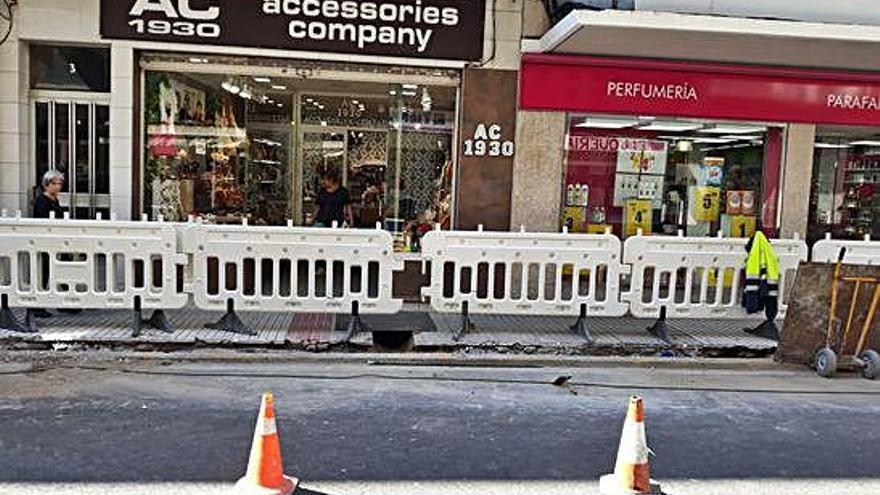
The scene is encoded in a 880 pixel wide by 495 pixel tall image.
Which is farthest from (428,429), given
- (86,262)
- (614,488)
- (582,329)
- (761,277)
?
(761,277)

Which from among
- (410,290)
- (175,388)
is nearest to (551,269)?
(410,290)

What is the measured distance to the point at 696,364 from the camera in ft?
26.1

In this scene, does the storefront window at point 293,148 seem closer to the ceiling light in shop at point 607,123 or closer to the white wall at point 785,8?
the ceiling light in shop at point 607,123

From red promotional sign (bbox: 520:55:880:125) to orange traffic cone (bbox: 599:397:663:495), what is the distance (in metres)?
6.23

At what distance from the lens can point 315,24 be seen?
9.73m

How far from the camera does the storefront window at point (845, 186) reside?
11227 millimetres

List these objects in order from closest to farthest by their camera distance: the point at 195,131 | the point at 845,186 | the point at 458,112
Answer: the point at 458,112
the point at 195,131
the point at 845,186

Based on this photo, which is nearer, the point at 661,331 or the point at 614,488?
the point at 614,488

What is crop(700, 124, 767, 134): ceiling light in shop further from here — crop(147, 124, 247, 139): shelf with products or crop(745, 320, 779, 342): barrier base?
crop(147, 124, 247, 139): shelf with products

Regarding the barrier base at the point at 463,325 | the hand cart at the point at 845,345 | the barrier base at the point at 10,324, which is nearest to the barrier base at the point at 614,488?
the hand cart at the point at 845,345

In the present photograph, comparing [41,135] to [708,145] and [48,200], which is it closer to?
[48,200]

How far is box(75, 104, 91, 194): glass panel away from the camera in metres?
9.97

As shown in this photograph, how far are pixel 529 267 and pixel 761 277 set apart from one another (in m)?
2.41

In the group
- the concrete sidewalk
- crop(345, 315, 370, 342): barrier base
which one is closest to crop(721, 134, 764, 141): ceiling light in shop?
the concrete sidewalk
